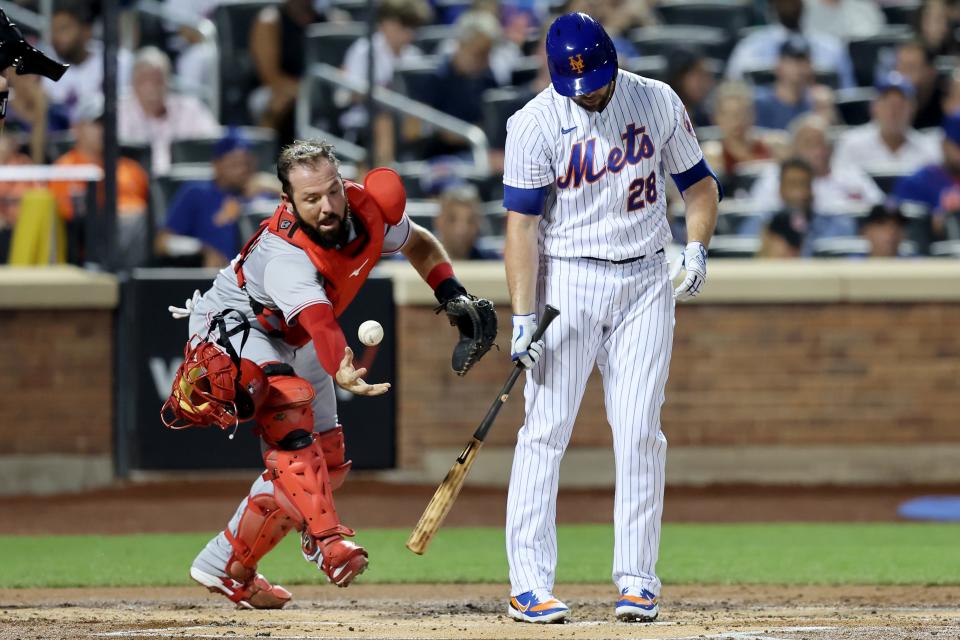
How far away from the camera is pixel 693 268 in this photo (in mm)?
5531

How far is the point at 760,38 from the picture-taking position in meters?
13.1

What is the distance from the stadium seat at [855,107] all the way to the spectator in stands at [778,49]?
28 cm

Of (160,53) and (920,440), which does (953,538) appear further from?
(160,53)

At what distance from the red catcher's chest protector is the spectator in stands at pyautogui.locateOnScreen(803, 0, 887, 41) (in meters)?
8.94

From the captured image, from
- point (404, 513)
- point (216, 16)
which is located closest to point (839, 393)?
point (404, 513)

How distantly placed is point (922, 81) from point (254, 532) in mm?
8607

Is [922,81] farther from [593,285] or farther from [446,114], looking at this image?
[593,285]

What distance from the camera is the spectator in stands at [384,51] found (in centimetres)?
1210

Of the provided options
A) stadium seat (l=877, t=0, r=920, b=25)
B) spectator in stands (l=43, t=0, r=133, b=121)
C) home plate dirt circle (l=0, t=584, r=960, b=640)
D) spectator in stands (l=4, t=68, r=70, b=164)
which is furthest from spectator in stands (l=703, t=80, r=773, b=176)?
home plate dirt circle (l=0, t=584, r=960, b=640)

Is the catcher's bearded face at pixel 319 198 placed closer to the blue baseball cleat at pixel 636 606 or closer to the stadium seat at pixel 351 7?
the blue baseball cleat at pixel 636 606

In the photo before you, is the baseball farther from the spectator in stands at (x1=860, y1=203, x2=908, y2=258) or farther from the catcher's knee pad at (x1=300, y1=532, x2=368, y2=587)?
the spectator in stands at (x1=860, y1=203, x2=908, y2=258)

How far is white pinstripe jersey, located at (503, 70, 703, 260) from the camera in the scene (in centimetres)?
536

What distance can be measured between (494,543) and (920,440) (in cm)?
353

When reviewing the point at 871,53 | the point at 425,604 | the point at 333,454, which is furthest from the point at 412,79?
the point at 333,454
